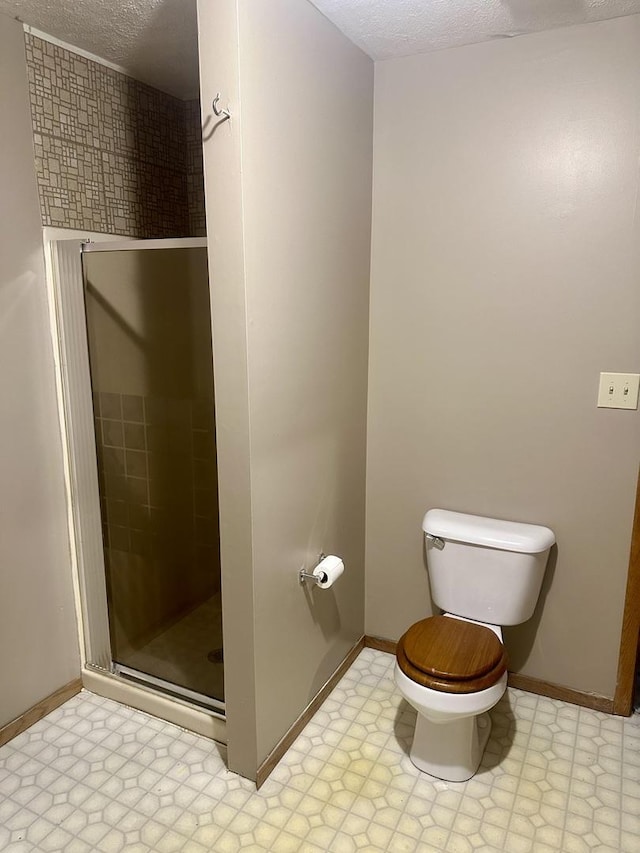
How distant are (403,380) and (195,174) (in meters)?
1.30

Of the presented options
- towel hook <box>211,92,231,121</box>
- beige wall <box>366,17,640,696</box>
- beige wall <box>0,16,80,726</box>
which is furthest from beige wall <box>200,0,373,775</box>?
beige wall <box>0,16,80,726</box>

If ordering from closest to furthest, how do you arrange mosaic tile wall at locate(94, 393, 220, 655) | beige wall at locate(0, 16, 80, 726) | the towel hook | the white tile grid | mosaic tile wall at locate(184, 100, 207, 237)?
the towel hook
the white tile grid
beige wall at locate(0, 16, 80, 726)
mosaic tile wall at locate(94, 393, 220, 655)
mosaic tile wall at locate(184, 100, 207, 237)

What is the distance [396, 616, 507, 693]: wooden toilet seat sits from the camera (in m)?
1.69

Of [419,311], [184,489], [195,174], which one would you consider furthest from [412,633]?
[195,174]

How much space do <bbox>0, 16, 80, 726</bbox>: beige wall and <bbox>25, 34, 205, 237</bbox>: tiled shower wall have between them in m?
0.07

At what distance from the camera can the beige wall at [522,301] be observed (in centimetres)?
185

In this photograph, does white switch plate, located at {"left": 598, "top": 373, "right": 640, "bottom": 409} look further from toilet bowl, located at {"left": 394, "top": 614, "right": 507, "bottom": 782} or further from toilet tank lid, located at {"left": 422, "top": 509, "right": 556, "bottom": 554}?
toilet bowl, located at {"left": 394, "top": 614, "right": 507, "bottom": 782}

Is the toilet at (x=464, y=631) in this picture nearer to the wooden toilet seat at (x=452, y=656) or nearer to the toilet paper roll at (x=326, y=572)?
the wooden toilet seat at (x=452, y=656)

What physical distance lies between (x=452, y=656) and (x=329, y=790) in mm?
556

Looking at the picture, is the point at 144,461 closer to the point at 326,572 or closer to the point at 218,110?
the point at 326,572

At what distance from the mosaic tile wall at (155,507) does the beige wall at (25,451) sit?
0.58 ft

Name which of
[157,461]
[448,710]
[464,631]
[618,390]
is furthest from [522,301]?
[157,461]

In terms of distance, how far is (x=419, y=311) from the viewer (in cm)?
217

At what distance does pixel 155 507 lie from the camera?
223 cm
